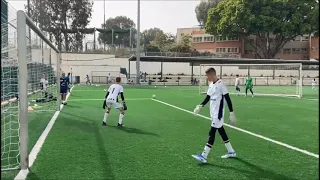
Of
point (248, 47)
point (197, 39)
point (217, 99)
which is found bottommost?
point (217, 99)

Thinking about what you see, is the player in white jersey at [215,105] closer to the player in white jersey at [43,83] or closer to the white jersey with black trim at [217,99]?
the white jersey with black trim at [217,99]

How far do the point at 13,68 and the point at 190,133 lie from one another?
5955 mm

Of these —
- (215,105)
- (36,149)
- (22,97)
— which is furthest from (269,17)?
(22,97)

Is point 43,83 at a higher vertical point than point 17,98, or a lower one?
higher

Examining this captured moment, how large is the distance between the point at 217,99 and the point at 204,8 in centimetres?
8241

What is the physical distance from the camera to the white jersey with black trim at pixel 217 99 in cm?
680

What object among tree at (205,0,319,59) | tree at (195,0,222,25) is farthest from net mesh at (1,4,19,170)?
tree at (195,0,222,25)

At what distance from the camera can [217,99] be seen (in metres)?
6.83

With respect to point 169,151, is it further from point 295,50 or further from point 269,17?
point 295,50

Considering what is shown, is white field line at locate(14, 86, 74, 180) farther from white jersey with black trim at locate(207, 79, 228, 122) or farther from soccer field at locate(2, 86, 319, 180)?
white jersey with black trim at locate(207, 79, 228, 122)

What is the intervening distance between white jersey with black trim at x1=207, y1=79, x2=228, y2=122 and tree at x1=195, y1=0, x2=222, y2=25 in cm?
8070

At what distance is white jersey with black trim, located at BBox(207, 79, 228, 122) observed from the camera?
268 inches

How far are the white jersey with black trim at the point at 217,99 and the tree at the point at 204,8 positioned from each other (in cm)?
8070

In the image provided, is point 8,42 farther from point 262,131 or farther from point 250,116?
point 250,116
